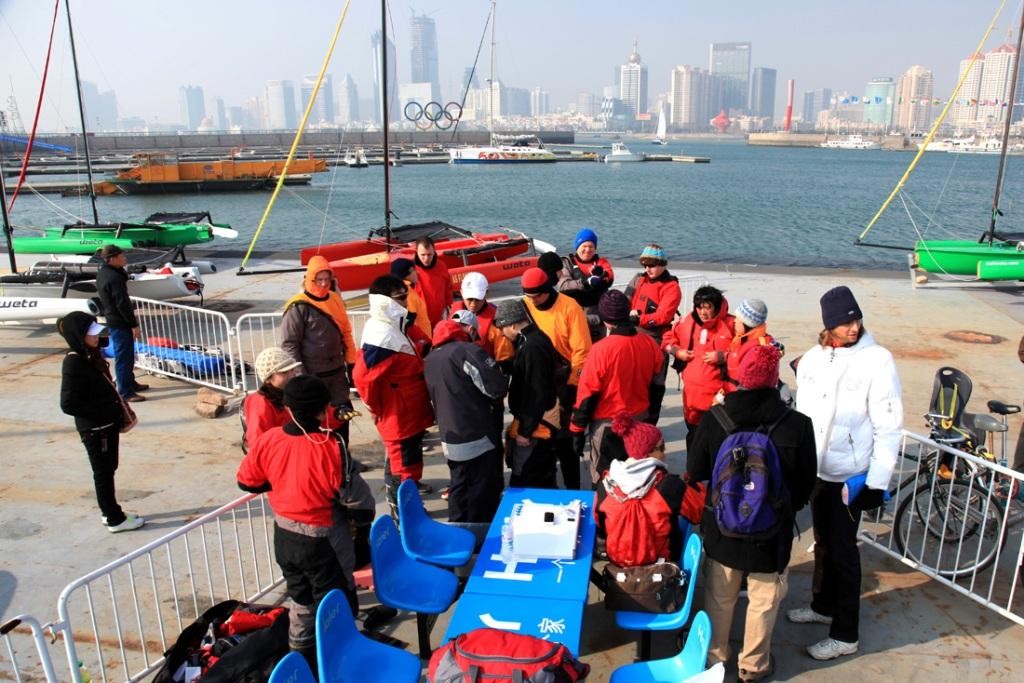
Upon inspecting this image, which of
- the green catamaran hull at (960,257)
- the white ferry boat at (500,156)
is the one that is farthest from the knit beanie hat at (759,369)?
the white ferry boat at (500,156)

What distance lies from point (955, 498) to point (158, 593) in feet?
16.7

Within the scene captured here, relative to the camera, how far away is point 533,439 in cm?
493

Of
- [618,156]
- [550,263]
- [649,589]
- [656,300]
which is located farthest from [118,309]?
[618,156]

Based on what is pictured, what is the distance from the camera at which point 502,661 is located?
2.66m

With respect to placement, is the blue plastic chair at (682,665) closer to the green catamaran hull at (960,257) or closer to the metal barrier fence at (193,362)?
the metal barrier fence at (193,362)

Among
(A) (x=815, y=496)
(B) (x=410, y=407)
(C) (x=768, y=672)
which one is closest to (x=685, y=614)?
(C) (x=768, y=672)

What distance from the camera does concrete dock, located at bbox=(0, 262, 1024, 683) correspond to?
3955 millimetres

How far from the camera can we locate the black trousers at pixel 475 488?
462 centimetres

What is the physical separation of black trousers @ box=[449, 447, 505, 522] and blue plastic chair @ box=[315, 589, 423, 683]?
4.52 ft

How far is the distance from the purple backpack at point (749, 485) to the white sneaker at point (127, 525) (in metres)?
4.29

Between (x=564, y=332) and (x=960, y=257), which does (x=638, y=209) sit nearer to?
(x=960, y=257)

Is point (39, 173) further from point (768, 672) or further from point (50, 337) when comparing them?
point (768, 672)

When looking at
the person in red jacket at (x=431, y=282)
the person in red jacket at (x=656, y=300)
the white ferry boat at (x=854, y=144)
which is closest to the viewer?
the person in red jacket at (x=656, y=300)

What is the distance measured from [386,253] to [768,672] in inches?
427
